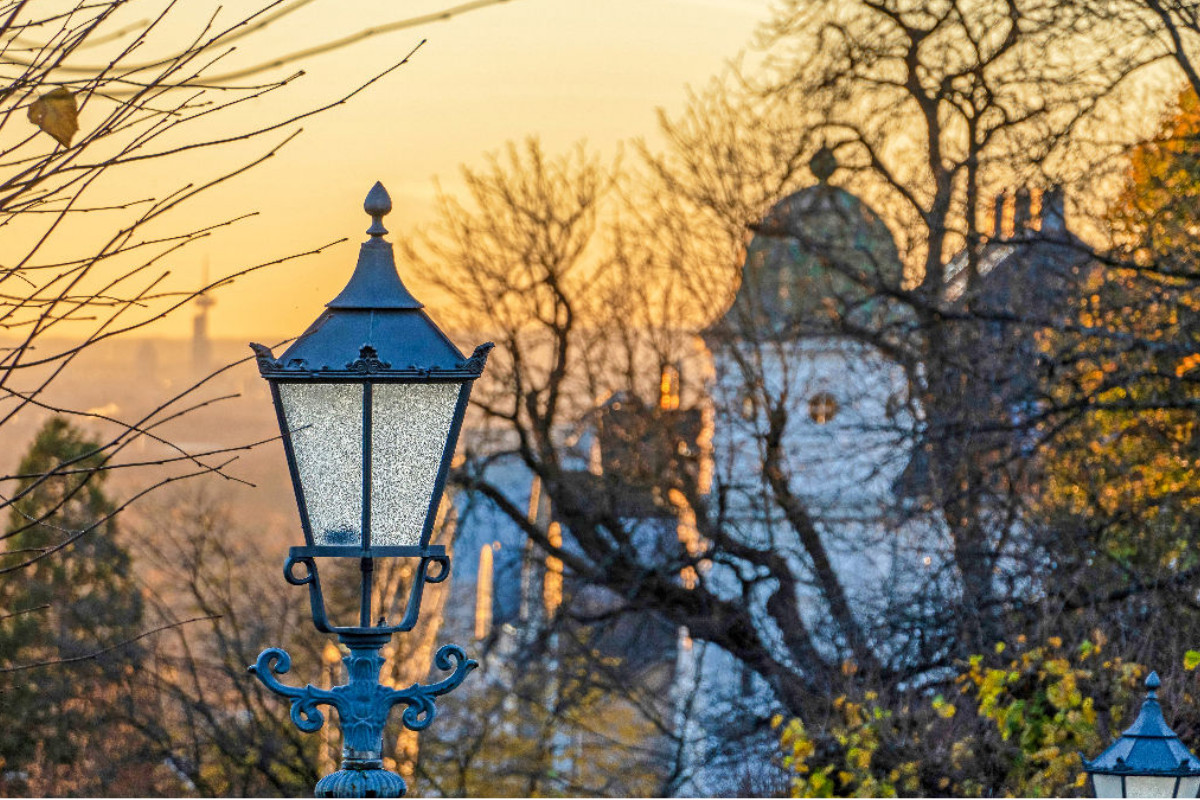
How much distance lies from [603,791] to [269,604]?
19.4 ft

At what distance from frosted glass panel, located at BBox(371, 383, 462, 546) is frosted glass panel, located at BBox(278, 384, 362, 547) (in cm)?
4

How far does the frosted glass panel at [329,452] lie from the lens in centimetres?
396

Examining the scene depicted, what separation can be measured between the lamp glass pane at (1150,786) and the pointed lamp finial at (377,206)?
3502 mm

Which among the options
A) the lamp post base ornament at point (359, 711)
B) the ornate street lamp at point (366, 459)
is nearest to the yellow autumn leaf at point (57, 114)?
the ornate street lamp at point (366, 459)

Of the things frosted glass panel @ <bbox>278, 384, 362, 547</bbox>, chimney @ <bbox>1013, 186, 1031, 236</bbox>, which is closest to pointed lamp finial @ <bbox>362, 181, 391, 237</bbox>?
frosted glass panel @ <bbox>278, 384, 362, 547</bbox>

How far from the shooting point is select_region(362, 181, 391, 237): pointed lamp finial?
4.27m

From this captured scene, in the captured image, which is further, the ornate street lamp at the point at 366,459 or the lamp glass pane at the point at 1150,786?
the lamp glass pane at the point at 1150,786

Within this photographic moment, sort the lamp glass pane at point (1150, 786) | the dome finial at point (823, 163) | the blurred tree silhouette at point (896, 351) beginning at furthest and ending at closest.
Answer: the dome finial at point (823, 163) → the blurred tree silhouette at point (896, 351) → the lamp glass pane at point (1150, 786)

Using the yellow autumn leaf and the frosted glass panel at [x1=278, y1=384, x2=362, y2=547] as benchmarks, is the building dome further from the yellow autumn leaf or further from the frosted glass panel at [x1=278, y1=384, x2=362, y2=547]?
the yellow autumn leaf

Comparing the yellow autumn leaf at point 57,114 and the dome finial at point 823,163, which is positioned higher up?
the dome finial at point 823,163

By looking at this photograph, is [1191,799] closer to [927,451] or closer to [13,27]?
[13,27]

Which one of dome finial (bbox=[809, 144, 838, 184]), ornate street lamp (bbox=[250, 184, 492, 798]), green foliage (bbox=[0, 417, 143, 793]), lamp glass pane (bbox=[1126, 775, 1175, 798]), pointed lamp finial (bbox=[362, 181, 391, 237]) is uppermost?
dome finial (bbox=[809, 144, 838, 184])

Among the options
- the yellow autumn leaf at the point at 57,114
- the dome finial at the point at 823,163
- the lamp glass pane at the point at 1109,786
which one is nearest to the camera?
the yellow autumn leaf at the point at 57,114

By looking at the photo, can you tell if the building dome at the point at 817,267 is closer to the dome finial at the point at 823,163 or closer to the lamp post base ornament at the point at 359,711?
the dome finial at the point at 823,163
